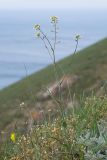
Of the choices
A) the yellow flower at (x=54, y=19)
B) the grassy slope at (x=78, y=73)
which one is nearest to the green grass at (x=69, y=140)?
the yellow flower at (x=54, y=19)

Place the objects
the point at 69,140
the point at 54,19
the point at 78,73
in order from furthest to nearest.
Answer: the point at 78,73, the point at 54,19, the point at 69,140

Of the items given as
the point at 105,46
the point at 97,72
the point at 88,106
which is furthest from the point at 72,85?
the point at 88,106

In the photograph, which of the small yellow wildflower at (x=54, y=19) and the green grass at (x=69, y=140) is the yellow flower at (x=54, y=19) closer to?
the small yellow wildflower at (x=54, y=19)

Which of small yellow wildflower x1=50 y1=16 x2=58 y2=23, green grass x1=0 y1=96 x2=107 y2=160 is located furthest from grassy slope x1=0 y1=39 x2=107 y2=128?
small yellow wildflower x1=50 y1=16 x2=58 y2=23

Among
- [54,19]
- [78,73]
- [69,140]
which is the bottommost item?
[78,73]

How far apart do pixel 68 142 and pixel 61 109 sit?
66 cm

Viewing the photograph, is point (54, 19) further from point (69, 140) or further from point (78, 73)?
point (78, 73)

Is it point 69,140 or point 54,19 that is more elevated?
point 54,19

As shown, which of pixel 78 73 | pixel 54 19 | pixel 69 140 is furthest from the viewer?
pixel 78 73

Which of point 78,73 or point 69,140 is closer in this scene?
point 69,140

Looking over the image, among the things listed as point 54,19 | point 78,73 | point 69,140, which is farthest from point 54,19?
point 78,73

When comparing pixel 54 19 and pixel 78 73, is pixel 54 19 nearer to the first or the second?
pixel 54 19

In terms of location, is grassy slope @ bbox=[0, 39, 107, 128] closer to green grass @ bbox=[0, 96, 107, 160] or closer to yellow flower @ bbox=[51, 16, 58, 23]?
green grass @ bbox=[0, 96, 107, 160]

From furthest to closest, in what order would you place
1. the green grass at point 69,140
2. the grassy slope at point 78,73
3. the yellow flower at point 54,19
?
the grassy slope at point 78,73
the yellow flower at point 54,19
the green grass at point 69,140
